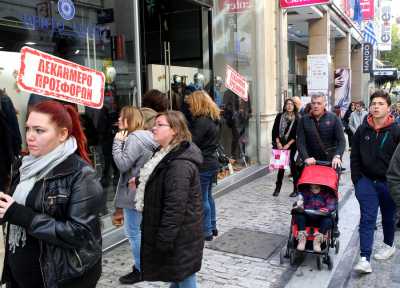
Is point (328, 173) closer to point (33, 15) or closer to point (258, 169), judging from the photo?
point (33, 15)

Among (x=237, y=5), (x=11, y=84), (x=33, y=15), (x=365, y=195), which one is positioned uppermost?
(x=237, y=5)

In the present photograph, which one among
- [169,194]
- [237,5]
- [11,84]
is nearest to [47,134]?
[169,194]

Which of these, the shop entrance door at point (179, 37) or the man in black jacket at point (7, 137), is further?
the shop entrance door at point (179, 37)

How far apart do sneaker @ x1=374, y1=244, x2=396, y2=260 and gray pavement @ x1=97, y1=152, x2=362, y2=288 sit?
39 cm

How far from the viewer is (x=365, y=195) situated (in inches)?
176

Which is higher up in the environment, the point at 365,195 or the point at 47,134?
the point at 47,134

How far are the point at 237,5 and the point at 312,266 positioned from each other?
7229 millimetres

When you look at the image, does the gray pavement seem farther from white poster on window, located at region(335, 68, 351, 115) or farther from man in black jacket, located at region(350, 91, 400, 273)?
white poster on window, located at region(335, 68, 351, 115)

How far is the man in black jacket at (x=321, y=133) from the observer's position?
5.52 metres

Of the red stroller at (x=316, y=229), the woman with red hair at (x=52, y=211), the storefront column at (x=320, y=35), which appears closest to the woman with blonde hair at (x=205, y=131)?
→ the red stroller at (x=316, y=229)

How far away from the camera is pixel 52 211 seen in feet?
6.88

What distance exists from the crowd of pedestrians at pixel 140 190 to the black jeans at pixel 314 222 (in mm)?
15

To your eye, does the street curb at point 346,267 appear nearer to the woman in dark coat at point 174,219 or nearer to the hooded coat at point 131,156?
the woman in dark coat at point 174,219

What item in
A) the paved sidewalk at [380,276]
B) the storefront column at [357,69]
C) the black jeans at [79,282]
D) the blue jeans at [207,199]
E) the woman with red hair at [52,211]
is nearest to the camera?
the woman with red hair at [52,211]
